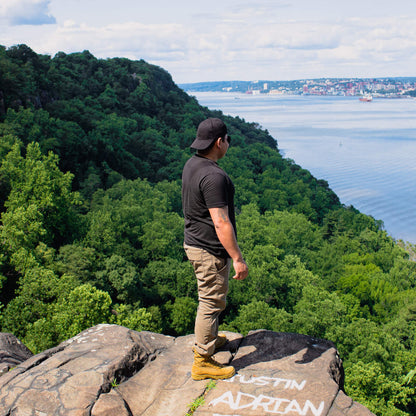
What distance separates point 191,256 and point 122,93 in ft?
293

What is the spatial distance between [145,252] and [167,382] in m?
31.5

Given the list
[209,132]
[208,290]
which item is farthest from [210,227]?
[209,132]

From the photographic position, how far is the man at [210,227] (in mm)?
5516

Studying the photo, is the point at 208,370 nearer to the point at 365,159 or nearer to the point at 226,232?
the point at 226,232

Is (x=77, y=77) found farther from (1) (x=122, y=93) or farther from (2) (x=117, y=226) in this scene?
(2) (x=117, y=226)

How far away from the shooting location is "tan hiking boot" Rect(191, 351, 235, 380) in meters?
6.15

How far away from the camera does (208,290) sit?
587 centimetres

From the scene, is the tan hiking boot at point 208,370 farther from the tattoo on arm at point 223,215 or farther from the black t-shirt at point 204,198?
the tattoo on arm at point 223,215

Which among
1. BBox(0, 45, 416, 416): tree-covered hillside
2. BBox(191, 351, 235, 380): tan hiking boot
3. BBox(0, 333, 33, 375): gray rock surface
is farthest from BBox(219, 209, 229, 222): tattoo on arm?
BBox(0, 333, 33, 375): gray rock surface

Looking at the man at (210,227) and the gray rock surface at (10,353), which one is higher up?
the man at (210,227)

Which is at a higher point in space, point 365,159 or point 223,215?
point 223,215

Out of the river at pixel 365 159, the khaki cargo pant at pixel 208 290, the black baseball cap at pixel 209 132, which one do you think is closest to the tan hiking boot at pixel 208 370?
the khaki cargo pant at pixel 208 290

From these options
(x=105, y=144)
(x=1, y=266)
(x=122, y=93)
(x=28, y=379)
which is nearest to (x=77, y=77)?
(x=122, y=93)

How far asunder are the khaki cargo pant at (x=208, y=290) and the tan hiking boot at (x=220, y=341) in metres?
0.90
